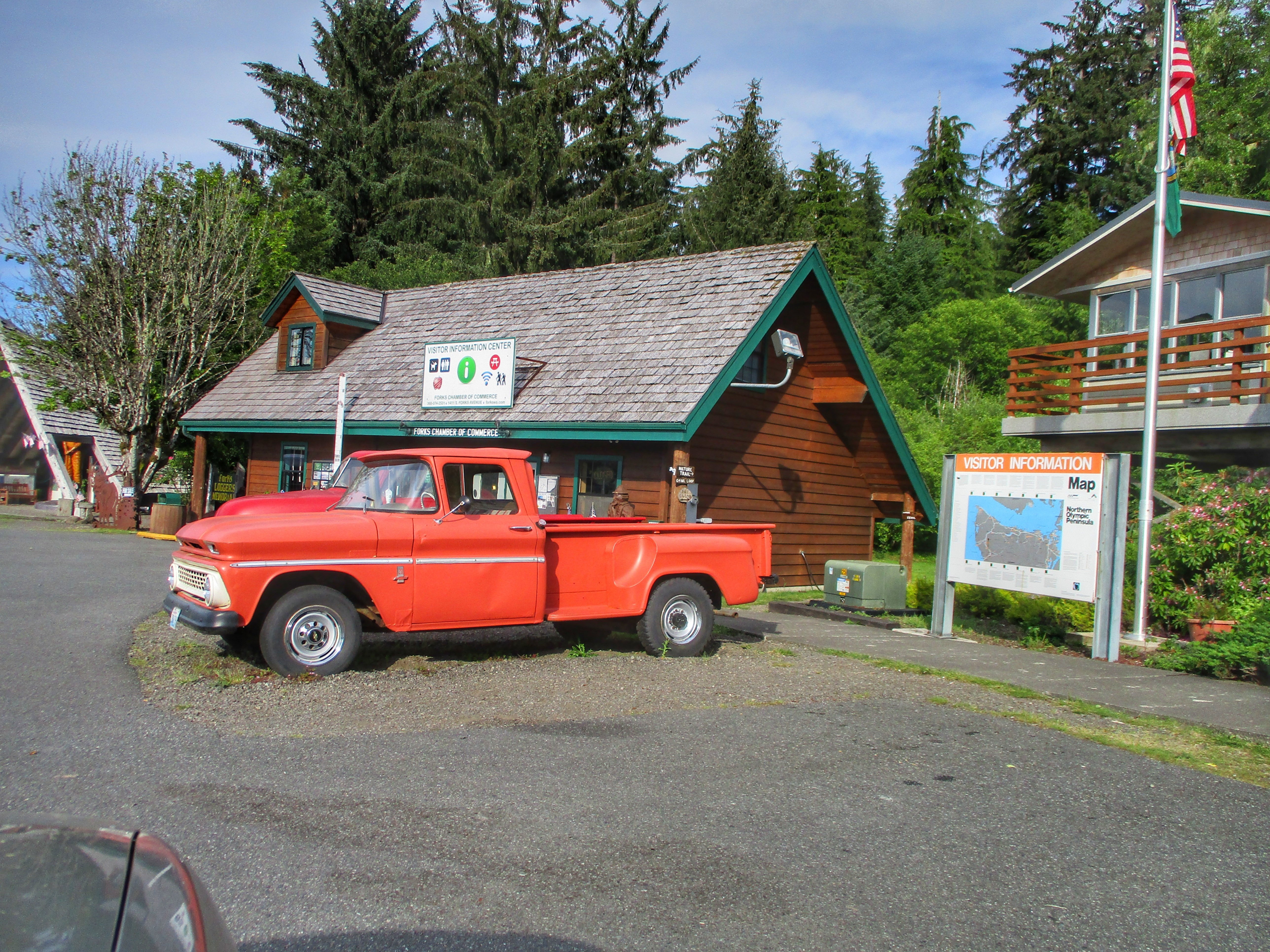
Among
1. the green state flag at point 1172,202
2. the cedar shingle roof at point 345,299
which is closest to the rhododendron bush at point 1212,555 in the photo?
the green state flag at point 1172,202

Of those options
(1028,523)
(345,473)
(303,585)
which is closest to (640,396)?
(345,473)

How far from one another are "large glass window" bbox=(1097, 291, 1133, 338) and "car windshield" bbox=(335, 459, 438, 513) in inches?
639

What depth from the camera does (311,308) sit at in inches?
897

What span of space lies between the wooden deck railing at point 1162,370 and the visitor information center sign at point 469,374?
979 centimetres

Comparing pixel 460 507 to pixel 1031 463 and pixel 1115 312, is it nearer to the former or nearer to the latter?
pixel 1031 463

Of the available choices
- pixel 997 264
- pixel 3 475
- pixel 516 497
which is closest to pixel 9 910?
pixel 516 497

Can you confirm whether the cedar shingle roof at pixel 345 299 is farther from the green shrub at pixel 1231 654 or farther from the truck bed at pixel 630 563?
the green shrub at pixel 1231 654

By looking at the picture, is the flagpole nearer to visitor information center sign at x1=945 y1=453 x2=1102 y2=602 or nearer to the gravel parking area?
visitor information center sign at x1=945 y1=453 x2=1102 y2=602

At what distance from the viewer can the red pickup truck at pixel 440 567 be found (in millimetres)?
7531

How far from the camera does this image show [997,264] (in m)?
Answer: 47.8

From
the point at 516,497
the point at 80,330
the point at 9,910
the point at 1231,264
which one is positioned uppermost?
the point at 1231,264

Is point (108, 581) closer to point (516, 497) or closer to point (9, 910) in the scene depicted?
point (516, 497)

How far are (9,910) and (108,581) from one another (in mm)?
13181

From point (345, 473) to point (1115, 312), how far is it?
16.5m
